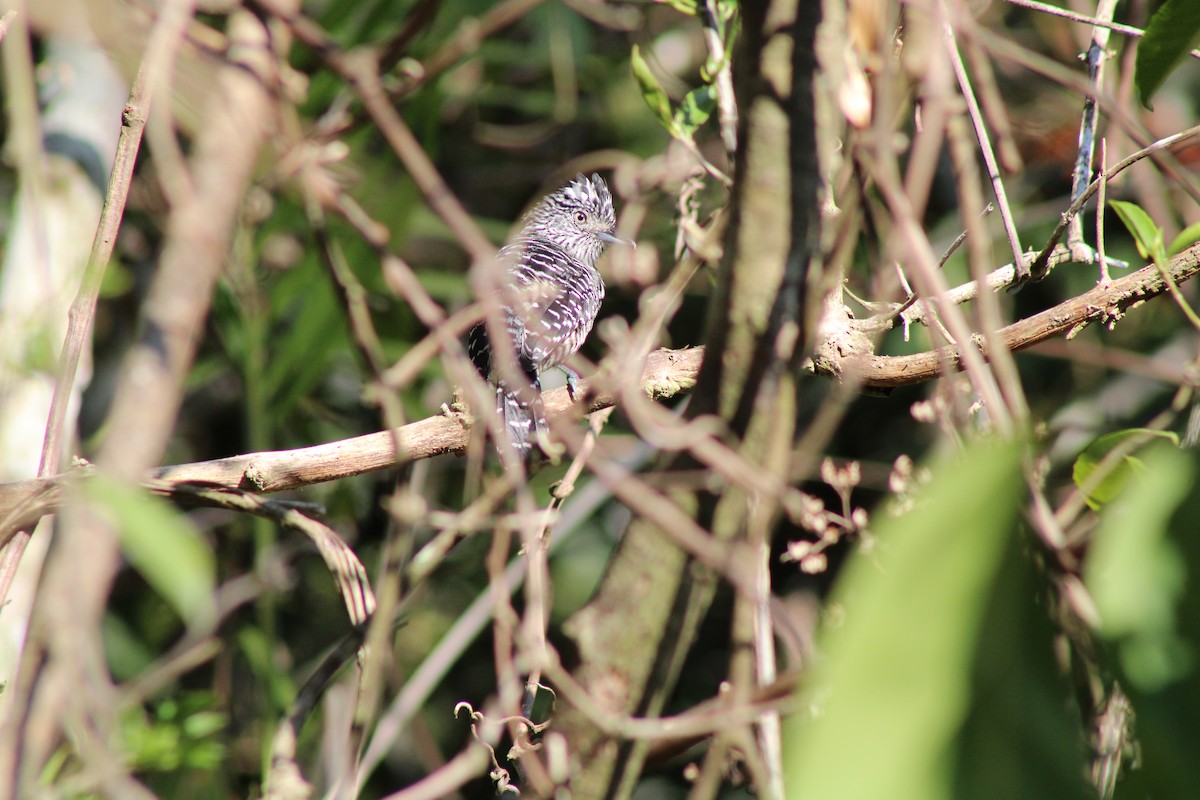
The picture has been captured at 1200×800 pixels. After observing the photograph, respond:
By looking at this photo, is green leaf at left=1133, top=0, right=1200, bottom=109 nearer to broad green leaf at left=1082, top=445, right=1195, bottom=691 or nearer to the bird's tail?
broad green leaf at left=1082, top=445, right=1195, bottom=691

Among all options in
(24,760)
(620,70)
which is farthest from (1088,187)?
(620,70)

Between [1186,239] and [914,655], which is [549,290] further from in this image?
[914,655]

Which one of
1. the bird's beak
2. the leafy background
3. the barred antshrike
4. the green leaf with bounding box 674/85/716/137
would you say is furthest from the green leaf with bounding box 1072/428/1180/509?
the bird's beak

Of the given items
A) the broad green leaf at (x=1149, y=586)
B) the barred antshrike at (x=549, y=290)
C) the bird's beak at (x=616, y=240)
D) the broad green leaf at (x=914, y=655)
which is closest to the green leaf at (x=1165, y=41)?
the broad green leaf at (x=1149, y=586)

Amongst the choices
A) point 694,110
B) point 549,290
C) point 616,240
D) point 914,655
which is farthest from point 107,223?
point 616,240

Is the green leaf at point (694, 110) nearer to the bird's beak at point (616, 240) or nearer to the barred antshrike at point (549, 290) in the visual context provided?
the barred antshrike at point (549, 290)

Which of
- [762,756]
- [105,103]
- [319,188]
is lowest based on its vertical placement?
[762,756]

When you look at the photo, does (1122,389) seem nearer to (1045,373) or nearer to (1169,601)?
(1045,373)
